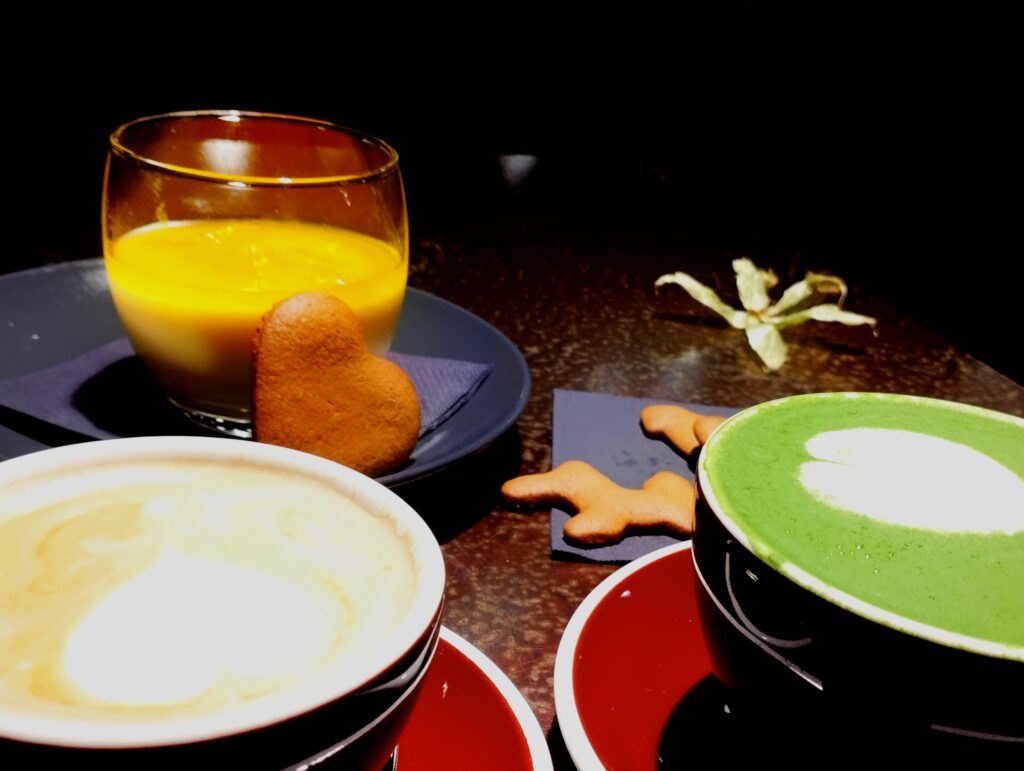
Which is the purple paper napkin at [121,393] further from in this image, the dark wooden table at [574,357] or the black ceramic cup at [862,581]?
the black ceramic cup at [862,581]

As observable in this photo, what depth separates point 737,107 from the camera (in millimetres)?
3637

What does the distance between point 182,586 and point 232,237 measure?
52 centimetres

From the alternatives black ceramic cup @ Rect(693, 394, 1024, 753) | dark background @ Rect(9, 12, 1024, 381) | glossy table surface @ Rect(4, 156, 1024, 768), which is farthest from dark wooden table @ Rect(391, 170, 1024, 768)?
dark background @ Rect(9, 12, 1024, 381)

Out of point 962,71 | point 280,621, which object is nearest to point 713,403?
point 280,621

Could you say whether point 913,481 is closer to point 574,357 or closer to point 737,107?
point 574,357

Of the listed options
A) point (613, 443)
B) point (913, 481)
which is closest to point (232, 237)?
point (613, 443)

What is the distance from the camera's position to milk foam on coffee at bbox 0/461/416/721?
36 cm

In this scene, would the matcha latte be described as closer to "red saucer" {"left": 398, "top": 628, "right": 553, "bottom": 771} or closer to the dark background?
"red saucer" {"left": 398, "top": 628, "right": 553, "bottom": 771}

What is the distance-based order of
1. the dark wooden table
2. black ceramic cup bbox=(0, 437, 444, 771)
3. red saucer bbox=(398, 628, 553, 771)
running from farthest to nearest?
the dark wooden table, red saucer bbox=(398, 628, 553, 771), black ceramic cup bbox=(0, 437, 444, 771)

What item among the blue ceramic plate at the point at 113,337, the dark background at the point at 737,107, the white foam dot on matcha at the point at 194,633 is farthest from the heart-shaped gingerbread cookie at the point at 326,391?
the dark background at the point at 737,107

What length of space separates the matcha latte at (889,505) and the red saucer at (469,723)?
0.48 feet

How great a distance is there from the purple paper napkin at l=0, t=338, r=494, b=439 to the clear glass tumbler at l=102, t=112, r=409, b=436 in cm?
4

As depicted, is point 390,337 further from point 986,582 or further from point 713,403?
point 986,582

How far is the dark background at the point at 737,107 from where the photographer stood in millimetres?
3145
